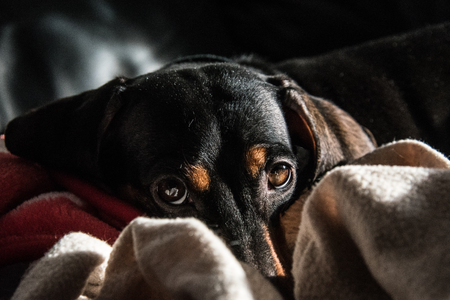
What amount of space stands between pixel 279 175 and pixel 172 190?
0.30 metres

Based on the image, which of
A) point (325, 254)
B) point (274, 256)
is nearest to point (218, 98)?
point (274, 256)

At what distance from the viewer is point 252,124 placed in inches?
41.0

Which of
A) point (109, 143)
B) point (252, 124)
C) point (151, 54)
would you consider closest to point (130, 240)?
point (252, 124)

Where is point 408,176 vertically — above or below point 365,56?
above

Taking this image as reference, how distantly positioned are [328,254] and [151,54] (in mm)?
1619

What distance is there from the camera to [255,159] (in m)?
0.99

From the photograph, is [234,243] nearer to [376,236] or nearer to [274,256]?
[274,256]

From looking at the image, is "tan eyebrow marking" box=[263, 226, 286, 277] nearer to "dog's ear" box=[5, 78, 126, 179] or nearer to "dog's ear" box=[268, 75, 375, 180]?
"dog's ear" box=[268, 75, 375, 180]

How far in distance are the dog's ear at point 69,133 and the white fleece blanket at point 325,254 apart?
53 centimetres

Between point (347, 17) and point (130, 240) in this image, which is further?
point (347, 17)

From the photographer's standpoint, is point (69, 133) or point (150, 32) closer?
point (69, 133)

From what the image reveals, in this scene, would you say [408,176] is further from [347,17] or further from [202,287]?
Answer: [347,17]

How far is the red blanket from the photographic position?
2.63ft

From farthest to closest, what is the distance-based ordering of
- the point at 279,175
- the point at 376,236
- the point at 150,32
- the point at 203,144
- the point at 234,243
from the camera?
1. the point at 150,32
2. the point at 279,175
3. the point at 203,144
4. the point at 234,243
5. the point at 376,236
